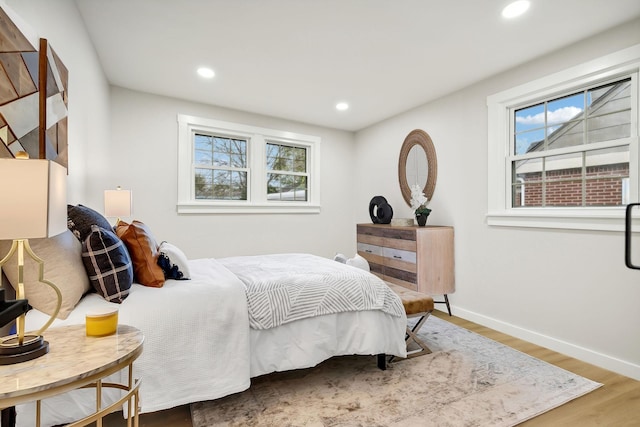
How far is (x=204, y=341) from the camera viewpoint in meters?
1.77

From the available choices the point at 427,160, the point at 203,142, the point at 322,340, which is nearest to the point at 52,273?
the point at 322,340

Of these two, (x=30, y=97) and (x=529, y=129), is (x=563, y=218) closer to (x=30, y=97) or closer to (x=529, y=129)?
(x=529, y=129)

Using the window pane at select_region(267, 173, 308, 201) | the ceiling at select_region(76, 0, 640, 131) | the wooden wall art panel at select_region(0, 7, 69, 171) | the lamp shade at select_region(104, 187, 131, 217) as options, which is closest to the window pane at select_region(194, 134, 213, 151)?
the ceiling at select_region(76, 0, 640, 131)

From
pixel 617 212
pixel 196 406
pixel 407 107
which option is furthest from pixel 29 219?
pixel 407 107

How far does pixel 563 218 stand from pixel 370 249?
6.87 feet

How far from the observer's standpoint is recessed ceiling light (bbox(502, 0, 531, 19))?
7.07ft

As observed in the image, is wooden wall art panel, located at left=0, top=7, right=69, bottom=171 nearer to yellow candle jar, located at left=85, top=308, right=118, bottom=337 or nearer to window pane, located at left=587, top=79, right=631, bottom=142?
yellow candle jar, located at left=85, top=308, right=118, bottom=337

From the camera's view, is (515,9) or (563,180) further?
(563,180)

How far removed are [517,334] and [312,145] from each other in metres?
3.57

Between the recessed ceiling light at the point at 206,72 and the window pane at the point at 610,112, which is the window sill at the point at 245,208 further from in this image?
the window pane at the point at 610,112

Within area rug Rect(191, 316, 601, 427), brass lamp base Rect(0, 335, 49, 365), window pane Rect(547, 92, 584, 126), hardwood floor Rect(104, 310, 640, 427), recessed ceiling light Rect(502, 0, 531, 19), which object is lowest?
hardwood floor Rect(104, 310, 640, 427)

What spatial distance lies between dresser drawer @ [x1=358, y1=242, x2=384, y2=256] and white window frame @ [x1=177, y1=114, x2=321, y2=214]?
102 centimetres

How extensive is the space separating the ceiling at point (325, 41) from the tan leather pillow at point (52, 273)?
1.73 metres

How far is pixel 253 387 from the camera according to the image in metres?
2.11
